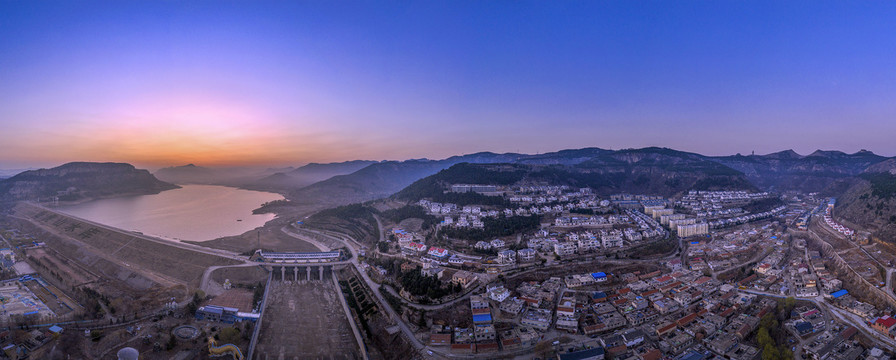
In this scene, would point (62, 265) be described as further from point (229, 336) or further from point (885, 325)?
point (885, 325)

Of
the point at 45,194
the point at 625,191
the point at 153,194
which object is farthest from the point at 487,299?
the point at 153,194

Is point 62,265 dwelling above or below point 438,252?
below

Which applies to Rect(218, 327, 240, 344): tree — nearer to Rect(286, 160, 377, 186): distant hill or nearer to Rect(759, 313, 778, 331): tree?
Rect(759, 313, 778, 331): tree

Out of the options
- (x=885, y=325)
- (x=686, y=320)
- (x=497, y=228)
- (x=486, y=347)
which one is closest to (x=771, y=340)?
(x=686, y=320)

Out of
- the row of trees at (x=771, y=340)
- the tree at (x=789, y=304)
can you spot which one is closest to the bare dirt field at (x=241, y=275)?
the row of trees at (x=771, y=340)

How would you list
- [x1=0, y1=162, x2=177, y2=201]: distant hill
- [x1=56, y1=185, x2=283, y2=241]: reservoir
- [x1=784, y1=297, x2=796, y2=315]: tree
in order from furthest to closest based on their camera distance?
[x1=0, y1=162, x2=177, y2=201]: distant hill < [x1=56, y1=185, x2=283, y2=241]: reservoir < [x1=784, y1=297, x2=796, y2=315]: tree

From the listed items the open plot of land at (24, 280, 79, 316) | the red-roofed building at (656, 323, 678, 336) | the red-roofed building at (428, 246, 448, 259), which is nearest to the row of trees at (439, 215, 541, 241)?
the red-roofed building at (428, 246, 448, 259)
